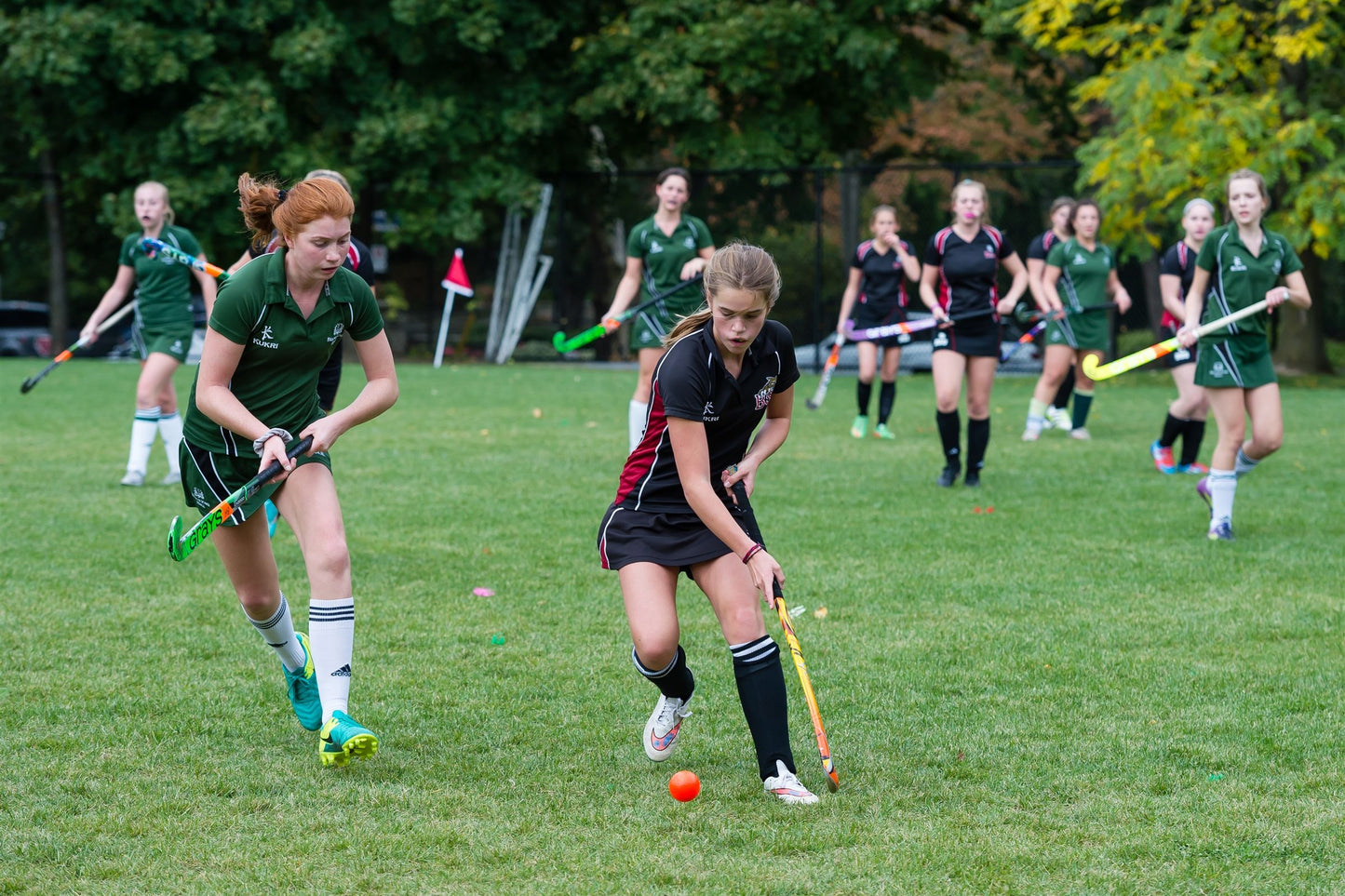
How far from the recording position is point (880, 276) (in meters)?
12.6

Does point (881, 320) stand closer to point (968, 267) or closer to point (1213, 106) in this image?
point (968, 267)

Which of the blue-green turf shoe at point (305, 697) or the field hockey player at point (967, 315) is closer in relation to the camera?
the blue-green turf shoe at point (305, 697)

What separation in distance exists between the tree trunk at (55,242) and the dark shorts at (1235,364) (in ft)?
72.0

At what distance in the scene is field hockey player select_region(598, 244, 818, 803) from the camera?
388 centimetres

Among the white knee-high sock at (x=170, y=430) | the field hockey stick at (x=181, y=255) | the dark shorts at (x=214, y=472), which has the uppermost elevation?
the field hockey stick at (x=181, y=255)

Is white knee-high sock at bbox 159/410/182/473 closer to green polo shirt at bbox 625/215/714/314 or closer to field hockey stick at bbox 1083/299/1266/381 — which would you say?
green polo shirt at bbox 625/215/714/314

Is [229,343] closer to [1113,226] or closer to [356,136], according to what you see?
[1113,226]

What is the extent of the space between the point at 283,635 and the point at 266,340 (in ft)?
3.19

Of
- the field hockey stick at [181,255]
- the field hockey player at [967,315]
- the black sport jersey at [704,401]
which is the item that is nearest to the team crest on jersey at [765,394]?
the black sport jersey at [704,401]

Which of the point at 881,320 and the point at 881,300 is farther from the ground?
the point at 881,300

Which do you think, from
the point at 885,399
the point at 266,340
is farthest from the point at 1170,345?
the point at 885,399

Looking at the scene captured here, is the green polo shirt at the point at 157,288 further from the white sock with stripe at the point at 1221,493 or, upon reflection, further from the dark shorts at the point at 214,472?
the white sock with stripe at the point at 1221,493

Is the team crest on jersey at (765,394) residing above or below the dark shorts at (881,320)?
below

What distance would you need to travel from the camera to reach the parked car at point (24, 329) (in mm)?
26984
